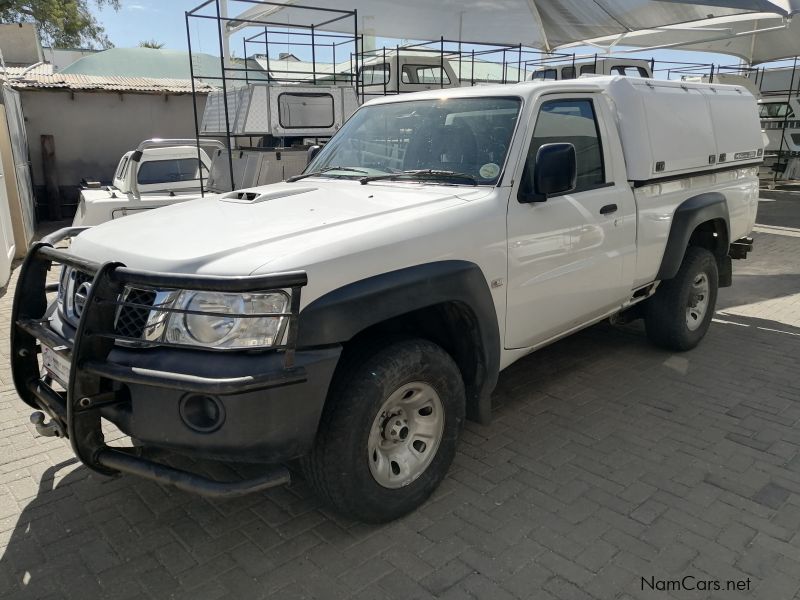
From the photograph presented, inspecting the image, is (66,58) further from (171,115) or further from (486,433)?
Answer: (486,433)

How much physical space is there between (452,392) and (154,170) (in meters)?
8.50

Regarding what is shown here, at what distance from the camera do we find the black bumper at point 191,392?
233 centimetres

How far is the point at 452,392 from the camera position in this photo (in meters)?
3.14

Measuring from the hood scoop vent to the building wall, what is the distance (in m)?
12.8

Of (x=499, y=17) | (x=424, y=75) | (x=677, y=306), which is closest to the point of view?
(x=677, y=306)

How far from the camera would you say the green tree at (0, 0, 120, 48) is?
3150 centimetres

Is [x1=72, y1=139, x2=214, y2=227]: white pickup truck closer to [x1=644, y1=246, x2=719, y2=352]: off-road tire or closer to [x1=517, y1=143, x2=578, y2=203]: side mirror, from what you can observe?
[x1=644, y1=246, x2=719, y2=352]: off-road tire

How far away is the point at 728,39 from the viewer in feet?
62.6

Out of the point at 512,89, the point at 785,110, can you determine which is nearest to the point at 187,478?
the point at 512,89

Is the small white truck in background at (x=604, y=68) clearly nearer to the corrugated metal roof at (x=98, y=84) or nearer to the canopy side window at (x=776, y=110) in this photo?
the canopy side window at (x=776, y=110)

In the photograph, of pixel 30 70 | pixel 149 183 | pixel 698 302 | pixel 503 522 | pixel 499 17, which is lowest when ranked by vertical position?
pixel 503 522

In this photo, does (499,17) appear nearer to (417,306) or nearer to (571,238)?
(571,238)

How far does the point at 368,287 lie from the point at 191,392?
0.82 metres

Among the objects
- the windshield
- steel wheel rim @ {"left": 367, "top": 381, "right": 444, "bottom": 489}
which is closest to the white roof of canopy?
the windshield
